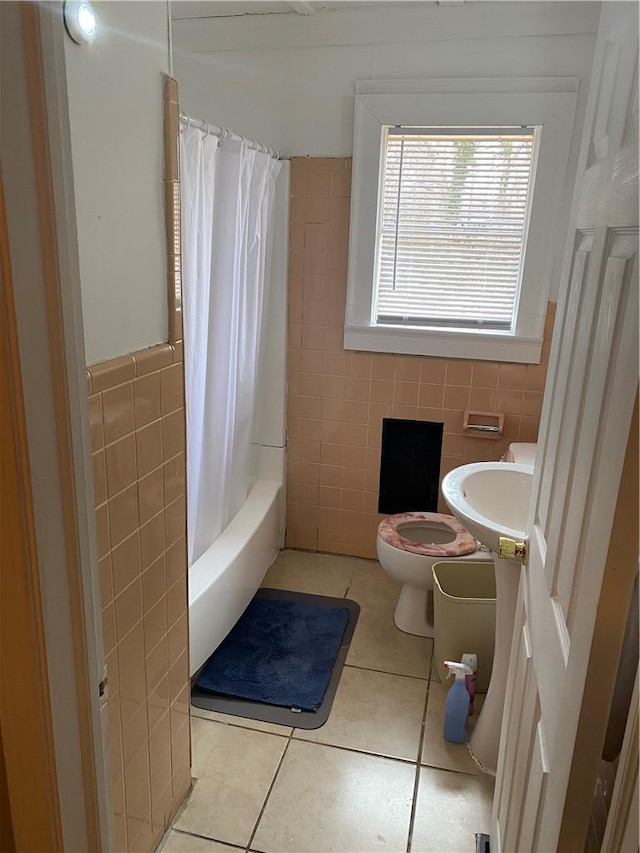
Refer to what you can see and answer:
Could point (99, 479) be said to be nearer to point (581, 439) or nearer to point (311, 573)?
point (581, 439)

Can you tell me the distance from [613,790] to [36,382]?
97cm

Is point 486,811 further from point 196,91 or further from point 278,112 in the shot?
point 196,91

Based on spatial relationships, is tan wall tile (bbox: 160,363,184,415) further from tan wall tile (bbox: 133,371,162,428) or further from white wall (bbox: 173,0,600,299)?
white wall (bbox: 173,0,600,299)

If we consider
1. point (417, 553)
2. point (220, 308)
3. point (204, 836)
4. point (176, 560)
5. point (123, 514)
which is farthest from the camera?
point (417, 553)

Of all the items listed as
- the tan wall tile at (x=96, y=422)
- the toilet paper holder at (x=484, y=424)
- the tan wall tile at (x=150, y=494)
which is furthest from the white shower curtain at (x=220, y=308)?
the toilet paper holder at (x=484, y=424)

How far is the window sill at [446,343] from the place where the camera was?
2766 mm

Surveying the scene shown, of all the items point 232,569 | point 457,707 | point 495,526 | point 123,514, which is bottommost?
point 457,707

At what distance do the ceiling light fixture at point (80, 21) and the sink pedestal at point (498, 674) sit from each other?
1542 millimetres

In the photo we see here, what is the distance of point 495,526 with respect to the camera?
1657 millimetres

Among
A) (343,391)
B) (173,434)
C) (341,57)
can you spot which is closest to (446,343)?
(343,391)

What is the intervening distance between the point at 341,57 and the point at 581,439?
2274 mm

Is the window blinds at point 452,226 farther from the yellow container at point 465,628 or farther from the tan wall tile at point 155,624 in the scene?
the tan wall tile at point 155,624

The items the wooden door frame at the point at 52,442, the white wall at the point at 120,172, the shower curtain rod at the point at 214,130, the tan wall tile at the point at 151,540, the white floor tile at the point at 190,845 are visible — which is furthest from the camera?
the shower curtain rod at the point at 214,130

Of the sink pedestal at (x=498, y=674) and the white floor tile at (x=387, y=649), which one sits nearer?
the sink pedestal at (x=498, y=674)
